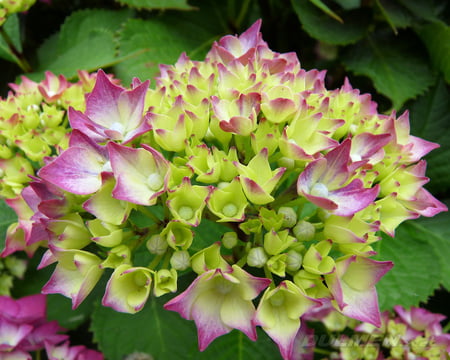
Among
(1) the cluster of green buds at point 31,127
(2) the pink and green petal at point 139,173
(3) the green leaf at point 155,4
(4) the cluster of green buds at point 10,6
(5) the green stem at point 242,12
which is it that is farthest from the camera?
(5) the green stem at point 242,12

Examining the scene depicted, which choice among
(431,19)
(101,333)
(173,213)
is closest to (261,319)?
(173,213)

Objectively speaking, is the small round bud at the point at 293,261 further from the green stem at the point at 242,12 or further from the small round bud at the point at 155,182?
the green stem at the point at 242,12

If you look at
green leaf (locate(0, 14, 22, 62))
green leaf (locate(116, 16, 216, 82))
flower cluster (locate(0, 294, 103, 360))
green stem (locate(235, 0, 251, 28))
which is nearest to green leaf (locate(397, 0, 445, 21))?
green stem (locate(235, 0, 251, 28))

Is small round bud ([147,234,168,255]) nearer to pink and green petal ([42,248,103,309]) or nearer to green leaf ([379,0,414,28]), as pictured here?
pink and green petal ([42,248,103,309])

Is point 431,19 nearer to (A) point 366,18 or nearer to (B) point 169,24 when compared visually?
(A) point 366,18

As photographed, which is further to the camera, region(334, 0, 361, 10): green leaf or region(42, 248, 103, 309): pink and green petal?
region(334, 0, 361, 10): green leaf

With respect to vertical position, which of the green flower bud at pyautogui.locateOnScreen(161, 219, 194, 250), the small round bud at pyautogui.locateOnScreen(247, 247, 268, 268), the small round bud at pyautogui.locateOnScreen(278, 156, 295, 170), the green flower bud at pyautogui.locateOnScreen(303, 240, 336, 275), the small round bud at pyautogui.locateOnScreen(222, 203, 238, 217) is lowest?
the small round bud at pyautogui.locateOnScreen(247, 247, 268, 268)

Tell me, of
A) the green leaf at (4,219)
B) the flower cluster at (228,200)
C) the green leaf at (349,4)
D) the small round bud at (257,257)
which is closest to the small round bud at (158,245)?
the flower cluster at (228,200)
